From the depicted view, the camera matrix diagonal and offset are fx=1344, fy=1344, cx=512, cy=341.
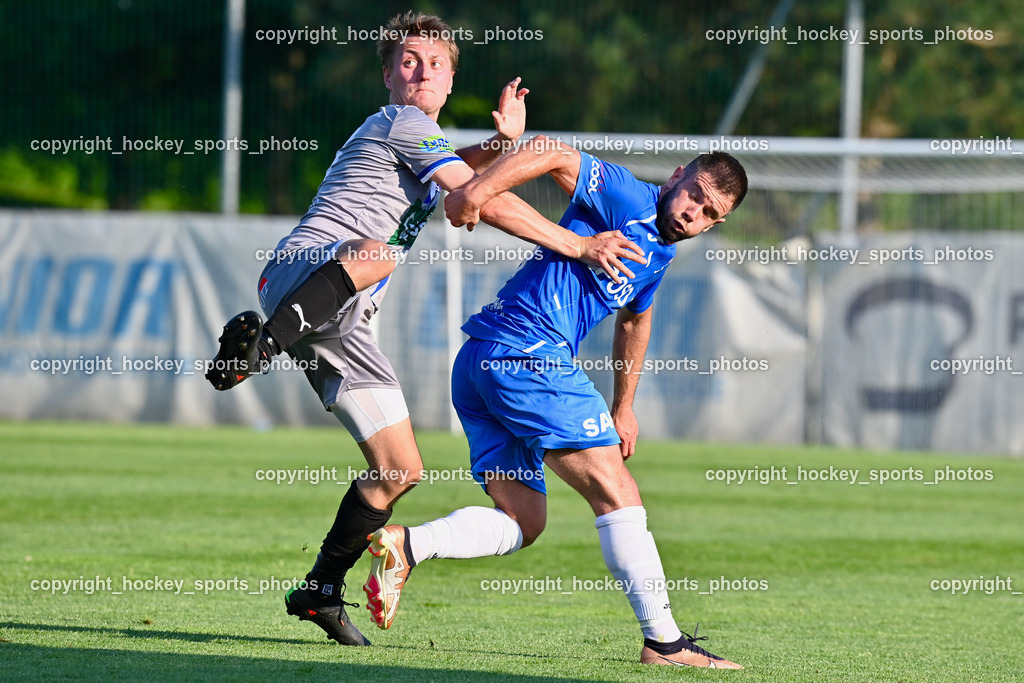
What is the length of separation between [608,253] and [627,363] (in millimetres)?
811

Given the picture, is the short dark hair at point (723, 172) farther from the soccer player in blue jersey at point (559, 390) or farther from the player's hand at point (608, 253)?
the player's hand at point (608, 253)

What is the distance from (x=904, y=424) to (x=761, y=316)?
217 cm

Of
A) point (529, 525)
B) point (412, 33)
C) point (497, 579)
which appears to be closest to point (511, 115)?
point (412, 33)

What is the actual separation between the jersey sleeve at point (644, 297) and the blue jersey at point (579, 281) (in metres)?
0.14

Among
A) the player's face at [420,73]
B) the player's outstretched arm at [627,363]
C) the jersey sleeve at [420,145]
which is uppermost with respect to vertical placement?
the player's face at [420,73]

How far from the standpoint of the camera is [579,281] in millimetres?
5004

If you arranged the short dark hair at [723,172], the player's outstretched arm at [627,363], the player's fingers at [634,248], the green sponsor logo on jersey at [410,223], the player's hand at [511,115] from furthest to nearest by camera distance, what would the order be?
the player's outstretched arm at [627,363] < the green sponsor logo on jersey at [410,223] < the player's hand at [511,115] < the short dark hair at [723,172] < the player's fingers at [634,248]

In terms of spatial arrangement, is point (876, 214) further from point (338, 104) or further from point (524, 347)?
point (524, 347)

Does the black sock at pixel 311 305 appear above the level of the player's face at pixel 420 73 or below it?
below

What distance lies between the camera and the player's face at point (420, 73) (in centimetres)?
538

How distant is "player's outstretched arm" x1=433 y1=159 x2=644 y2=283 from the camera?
15.6ft

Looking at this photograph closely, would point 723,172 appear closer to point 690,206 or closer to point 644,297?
point 690,206

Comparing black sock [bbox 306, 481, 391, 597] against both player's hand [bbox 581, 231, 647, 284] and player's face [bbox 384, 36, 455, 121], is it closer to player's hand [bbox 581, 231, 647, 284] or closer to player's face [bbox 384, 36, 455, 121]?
player's hand [bbox 581, 231, 647, 284]

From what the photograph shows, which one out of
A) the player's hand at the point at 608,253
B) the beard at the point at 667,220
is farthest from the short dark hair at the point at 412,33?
the beard at the point at 667,220
